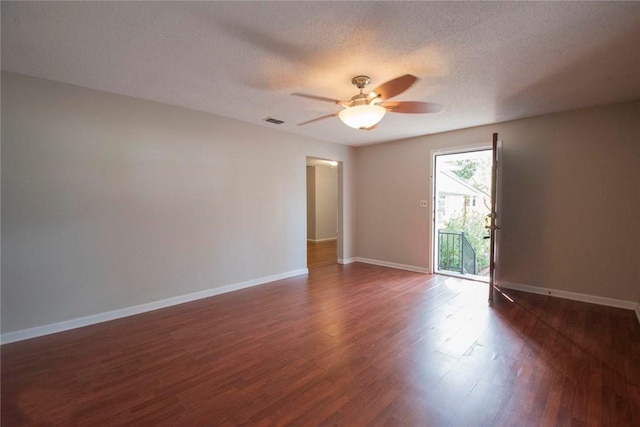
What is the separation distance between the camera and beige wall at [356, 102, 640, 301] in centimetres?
324

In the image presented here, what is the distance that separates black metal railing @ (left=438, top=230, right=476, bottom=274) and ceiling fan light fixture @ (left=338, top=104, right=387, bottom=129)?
3482 millimetres

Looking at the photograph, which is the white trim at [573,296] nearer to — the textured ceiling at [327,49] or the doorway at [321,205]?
the textured ceiling at [327,49]

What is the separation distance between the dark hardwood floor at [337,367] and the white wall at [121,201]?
0.45 m

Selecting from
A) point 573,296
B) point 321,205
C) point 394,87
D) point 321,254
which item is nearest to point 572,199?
point 573,296

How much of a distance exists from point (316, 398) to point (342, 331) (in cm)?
95

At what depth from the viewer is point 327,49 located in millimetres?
2115

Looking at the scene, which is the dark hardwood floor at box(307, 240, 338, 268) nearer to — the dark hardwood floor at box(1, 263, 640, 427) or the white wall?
the white wall

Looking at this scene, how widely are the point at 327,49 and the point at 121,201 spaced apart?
2644 millimetres

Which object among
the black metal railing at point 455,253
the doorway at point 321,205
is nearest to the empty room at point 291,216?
the black metal railing at point 455,253

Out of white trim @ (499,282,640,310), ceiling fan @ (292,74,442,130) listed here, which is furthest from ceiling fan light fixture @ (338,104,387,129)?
white trim @ (499,282,640,310)

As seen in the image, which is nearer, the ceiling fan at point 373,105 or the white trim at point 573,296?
the ceiling fan at point 373,105

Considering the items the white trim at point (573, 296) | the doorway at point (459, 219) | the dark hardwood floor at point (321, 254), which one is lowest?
the dark hardwood floor at point (321, 254)

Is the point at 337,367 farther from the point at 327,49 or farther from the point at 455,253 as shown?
the point at 455,253

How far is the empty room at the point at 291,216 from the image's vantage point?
1.77 m
